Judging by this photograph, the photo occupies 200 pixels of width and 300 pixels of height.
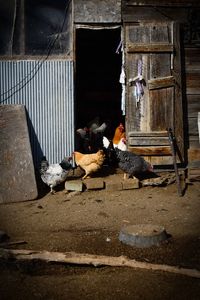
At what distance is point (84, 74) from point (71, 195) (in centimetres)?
593

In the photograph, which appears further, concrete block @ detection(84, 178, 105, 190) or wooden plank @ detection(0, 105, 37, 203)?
concrete block @ detection(84, 178, 105, 190)

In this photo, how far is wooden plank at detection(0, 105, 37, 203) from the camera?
25.1 feet

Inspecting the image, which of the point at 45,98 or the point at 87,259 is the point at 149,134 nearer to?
the point at 45,98

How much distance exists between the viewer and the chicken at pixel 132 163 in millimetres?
8062

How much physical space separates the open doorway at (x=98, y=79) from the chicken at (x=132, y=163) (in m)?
3.54

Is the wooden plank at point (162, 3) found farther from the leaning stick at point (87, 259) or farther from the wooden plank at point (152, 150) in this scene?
the leaning stick at point (87, 259)

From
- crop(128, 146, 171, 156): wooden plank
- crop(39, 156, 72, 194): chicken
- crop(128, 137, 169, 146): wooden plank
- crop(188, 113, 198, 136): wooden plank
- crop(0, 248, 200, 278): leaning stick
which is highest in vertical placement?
crop(188, 113, 198, 136): wooden plank

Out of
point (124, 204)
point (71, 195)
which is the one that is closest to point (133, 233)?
point (124, 204)

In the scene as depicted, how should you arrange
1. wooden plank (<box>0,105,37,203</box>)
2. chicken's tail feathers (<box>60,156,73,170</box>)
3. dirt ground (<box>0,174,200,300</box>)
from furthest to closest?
chicken's tail feathers (<box>60,156,73,170</box>)
wooden plank (<box>0,105,37,203</box>)
dirt ground (<box>0,174,200,300</box>)

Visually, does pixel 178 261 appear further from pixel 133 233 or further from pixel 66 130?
pixel 66 130

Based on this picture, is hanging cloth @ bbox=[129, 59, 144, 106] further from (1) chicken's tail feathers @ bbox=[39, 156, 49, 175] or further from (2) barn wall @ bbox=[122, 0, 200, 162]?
(1) chicken's tail feathers @ bbox=[39, 156, 49, 175]

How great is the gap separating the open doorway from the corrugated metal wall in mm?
3327

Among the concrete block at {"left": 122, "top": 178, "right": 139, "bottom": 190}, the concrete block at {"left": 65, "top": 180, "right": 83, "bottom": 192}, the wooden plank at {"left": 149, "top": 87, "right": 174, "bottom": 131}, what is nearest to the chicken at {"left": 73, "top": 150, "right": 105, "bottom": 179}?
the concrete block at {"left": 65, "top": 180, "right": 83, "bottom": 192}

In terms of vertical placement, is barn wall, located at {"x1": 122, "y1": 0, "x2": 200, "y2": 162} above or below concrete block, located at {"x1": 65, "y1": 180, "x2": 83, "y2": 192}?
above
